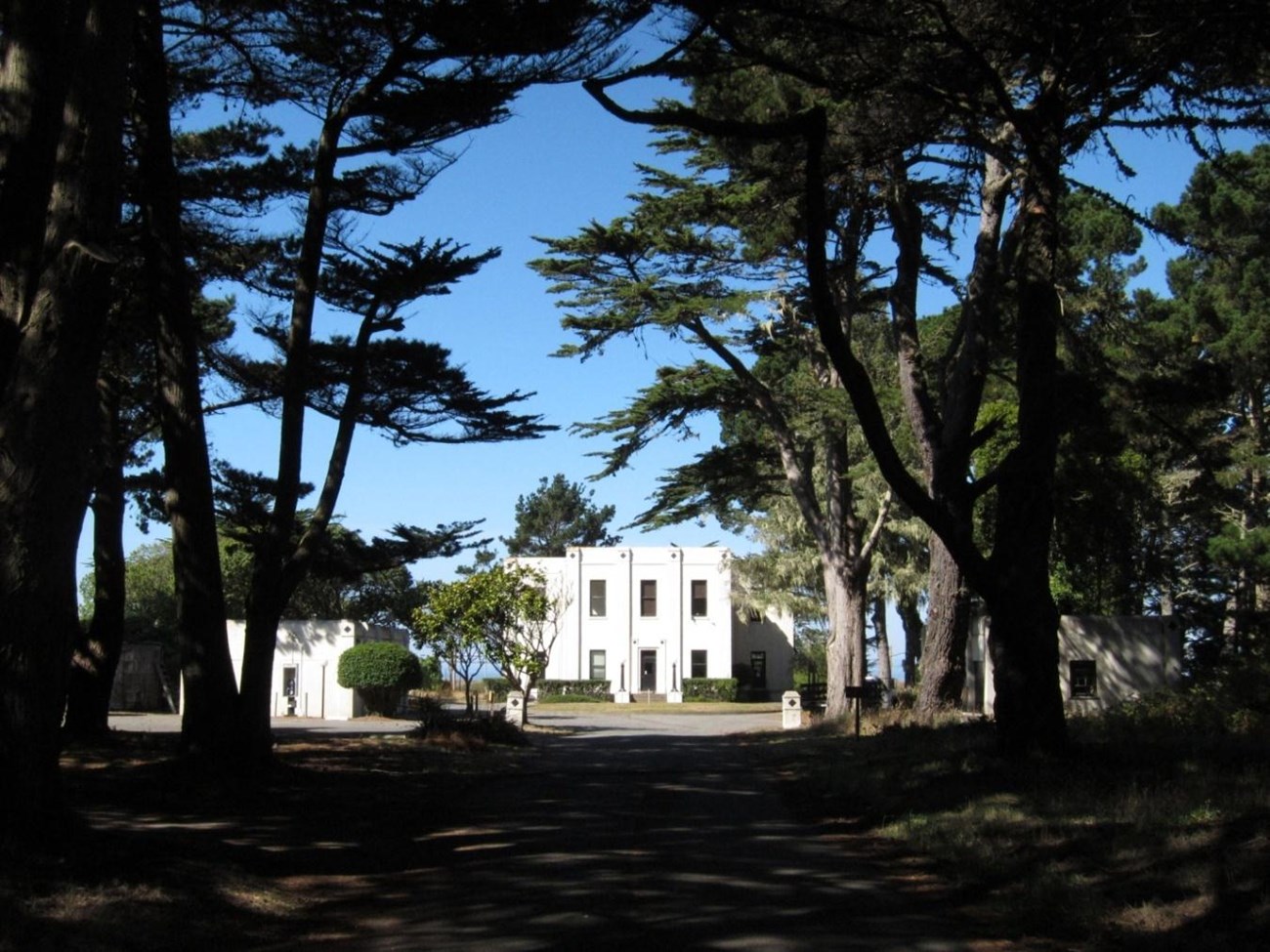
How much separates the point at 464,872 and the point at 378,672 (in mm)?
30923

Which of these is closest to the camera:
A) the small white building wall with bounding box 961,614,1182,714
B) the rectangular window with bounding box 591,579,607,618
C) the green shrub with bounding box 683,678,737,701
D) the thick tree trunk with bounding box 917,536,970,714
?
the thick tree trunk with bounding box 917,536,970,714

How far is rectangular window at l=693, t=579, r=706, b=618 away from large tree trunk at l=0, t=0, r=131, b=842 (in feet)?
171

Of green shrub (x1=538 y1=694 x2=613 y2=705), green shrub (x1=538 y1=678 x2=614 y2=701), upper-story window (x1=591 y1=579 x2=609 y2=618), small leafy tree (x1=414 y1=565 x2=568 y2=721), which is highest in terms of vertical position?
upper-story window (x1=591 y1=579 x2=609 y2=618)

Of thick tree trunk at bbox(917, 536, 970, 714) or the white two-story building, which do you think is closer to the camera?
thick tree trunk at bbox(917, 536, 970, 714)

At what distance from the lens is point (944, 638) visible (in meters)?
22.9

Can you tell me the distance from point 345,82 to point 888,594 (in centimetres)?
3642

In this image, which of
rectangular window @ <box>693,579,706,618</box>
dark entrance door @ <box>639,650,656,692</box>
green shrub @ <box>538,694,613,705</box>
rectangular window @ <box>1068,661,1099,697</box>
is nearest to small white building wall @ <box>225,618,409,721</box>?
green shrub @ <box>538,694,613,705</box>

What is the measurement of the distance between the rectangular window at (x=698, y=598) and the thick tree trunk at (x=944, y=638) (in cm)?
3826

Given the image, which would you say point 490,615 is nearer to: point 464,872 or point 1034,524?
point 1034,524

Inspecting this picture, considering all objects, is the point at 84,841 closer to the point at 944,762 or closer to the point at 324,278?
the point at 944,762

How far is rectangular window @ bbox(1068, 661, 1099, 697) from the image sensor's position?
986 inches

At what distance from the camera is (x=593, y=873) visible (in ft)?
32.4

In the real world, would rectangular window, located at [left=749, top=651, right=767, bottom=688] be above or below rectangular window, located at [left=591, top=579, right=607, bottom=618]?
below

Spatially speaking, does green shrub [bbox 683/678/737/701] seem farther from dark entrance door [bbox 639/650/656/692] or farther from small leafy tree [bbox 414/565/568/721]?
small leafy tree [bbox 414/565/568/721]
